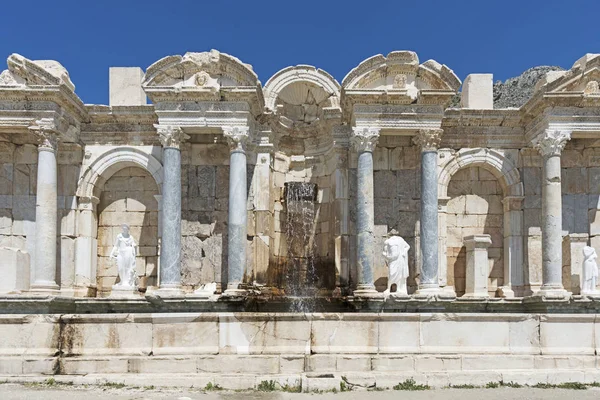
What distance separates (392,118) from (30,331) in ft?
33.2

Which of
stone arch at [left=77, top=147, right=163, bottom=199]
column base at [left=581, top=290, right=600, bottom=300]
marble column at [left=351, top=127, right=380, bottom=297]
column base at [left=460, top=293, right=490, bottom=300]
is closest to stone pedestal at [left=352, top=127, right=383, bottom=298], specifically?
marble column at [left=351, top=127, right=380, bottom=297]

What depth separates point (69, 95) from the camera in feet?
50.8

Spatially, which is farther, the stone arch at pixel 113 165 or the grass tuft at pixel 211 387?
the stone arch at pixel 113 165

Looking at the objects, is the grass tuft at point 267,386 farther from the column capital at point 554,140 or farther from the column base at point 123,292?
the column capital at point 554,140

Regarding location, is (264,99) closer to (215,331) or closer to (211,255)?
(211,255)

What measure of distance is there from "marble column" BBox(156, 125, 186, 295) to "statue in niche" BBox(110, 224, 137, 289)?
835mm

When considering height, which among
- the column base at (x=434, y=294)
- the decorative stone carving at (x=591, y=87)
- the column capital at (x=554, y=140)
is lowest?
the column base at (x=434, y=294)

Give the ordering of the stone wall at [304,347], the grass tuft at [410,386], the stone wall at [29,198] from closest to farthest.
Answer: the grass tuft at [410,386], the stone wall at [304,347], the stone wall at [29,198]

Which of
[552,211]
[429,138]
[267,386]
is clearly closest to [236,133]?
[429,138]

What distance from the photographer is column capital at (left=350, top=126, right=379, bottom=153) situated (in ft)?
51.3

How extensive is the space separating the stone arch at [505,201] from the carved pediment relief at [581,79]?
2496 mm

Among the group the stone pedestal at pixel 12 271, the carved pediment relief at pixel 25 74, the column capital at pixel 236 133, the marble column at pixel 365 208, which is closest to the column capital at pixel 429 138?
the marble column at pixel 365 208

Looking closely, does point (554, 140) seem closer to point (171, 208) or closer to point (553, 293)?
point (553, 293)

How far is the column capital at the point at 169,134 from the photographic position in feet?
50.9
